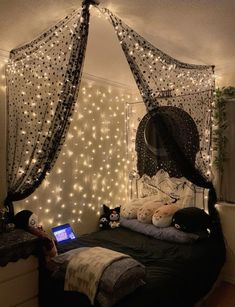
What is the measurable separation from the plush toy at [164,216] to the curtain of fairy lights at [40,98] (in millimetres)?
1663

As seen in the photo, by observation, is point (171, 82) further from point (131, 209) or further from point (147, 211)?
point (131, 209)

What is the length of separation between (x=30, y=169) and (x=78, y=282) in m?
1.13

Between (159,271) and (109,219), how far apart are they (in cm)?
162

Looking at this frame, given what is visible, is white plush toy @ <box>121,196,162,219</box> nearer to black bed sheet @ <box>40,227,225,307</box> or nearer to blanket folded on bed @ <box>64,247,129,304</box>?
black bed sheet @ <box>40,227,225,307</box>

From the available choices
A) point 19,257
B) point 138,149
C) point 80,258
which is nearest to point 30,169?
point 19,257

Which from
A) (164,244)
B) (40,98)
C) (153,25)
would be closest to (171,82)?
(153,25)

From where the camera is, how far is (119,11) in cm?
211

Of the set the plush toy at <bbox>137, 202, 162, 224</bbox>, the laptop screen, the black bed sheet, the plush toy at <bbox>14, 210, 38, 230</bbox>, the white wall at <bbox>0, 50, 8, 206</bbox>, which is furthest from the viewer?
the plush toy at <bbox>137, 202, 162, 224</bbox>

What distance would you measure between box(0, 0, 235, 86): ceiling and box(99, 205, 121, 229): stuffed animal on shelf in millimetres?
2118

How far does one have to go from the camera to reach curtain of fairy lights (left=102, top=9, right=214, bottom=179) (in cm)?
221

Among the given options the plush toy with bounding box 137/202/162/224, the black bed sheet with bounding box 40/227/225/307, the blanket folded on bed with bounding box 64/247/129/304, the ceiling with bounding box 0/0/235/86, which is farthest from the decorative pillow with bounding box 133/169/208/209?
the blanket folded on bed with bounding box 64/247/129/304

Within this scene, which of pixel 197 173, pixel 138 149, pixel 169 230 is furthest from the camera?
pixel 138 149

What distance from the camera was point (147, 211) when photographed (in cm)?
369

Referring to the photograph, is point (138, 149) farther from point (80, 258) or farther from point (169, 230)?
point (80, 258)
